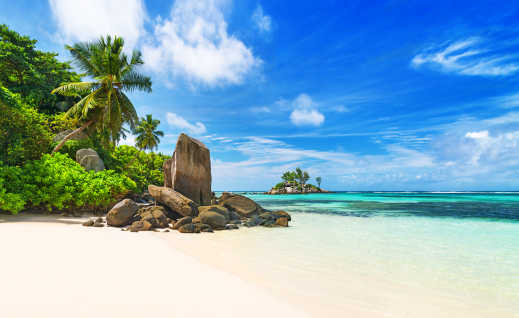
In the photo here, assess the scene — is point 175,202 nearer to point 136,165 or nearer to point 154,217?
point 154,217

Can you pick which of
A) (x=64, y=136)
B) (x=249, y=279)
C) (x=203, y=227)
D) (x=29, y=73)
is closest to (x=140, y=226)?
(x=203, y=227)

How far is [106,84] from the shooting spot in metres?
16.3

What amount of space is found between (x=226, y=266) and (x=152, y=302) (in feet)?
5.93

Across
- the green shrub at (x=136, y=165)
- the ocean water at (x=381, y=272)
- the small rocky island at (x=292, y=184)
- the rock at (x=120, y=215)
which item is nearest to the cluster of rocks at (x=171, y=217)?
the rock at (x=120, y=215)

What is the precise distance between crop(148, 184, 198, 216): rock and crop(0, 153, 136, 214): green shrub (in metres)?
2.01

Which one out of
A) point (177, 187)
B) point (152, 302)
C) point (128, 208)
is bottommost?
point (152, 302)

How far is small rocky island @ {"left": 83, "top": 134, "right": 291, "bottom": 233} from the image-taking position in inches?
306

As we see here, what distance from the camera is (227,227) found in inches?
344

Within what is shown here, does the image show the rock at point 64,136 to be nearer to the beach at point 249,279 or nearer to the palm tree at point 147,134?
the beach at point 249,279

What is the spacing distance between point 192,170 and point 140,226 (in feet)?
14.1

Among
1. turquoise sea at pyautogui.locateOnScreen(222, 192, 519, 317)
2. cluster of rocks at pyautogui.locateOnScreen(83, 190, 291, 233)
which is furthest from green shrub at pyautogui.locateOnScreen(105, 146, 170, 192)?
turquoise sea at pyautogui.locateOnScreen(222, 192, 519, 317)

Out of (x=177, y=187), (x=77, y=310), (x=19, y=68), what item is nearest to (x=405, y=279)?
(x=77, y=310)

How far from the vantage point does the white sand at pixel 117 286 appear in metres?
2.25

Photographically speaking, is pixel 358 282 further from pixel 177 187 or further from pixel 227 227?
pixel 177 187
